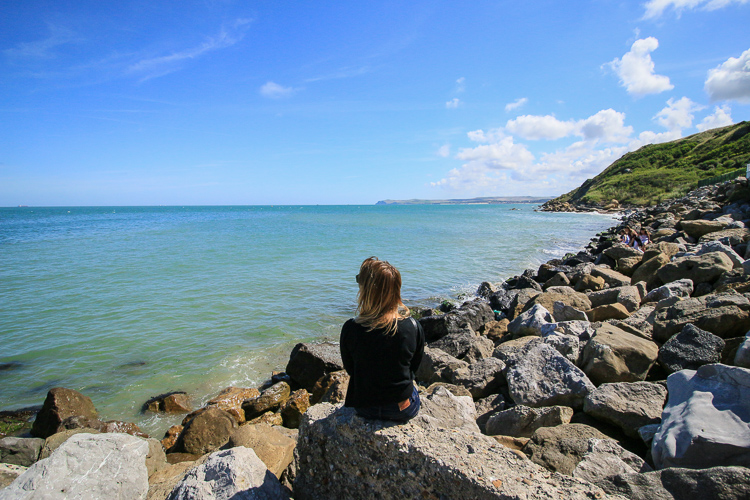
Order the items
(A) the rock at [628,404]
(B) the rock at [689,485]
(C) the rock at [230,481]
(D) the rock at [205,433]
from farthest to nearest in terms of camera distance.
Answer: (D) the rock at [205,433] < (A) the rock at [628,404] < (C) the rock at [230,481] < (B) the rock at [689,485]

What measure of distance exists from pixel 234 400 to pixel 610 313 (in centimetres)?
768

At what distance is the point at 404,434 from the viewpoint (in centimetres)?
287

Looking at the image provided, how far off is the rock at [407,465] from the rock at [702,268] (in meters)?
8.28

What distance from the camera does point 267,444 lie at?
15.4 feet

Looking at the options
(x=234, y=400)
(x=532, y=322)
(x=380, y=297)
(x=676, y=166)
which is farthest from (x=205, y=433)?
(x=676, y=166)

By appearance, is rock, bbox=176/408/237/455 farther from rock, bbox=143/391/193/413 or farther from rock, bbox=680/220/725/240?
rock, bbox=680/220/725/240

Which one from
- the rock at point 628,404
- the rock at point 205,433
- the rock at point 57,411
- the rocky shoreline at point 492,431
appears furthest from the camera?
the rock at point 57,411

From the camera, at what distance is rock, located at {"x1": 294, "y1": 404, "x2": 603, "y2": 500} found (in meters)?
2.43

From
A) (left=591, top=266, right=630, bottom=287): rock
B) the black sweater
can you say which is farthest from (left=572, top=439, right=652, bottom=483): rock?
(left=591, top=266, right=630, bottom=287): rock

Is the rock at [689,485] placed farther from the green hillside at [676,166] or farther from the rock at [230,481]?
the green hillside at [676,166]

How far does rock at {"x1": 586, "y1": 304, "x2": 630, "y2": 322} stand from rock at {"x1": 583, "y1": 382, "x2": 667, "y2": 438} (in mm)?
4047

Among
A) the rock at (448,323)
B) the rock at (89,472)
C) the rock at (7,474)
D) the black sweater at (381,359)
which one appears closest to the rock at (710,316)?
the rock at (448,323)

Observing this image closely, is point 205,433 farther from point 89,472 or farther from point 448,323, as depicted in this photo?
point 448,323

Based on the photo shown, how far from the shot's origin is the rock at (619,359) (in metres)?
4.88
